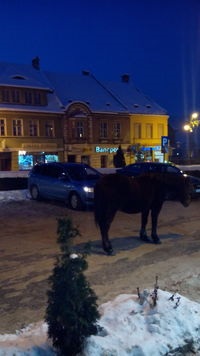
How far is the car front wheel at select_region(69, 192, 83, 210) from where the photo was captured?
1680cm

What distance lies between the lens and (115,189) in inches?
390

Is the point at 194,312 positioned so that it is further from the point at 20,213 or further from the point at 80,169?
the point at 80,169

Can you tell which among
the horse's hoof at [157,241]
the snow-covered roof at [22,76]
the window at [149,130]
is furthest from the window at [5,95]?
the horse's hoof at [157,241]

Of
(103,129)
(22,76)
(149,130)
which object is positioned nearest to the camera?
(22,76)

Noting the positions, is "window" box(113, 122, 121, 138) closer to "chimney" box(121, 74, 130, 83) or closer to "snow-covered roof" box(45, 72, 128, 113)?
"snow-covered roof" box(45, 72, 128, 113)

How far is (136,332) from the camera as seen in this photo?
4.77m

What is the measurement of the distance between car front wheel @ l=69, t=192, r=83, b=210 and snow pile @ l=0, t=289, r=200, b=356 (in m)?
11.2

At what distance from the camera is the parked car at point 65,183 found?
16.8 meters

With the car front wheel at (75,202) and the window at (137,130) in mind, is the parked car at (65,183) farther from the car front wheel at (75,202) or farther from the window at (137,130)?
the window at (137,130)

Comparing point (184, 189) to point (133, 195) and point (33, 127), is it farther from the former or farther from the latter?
point (33, 127)

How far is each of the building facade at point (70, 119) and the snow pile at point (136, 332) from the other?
38960 mm

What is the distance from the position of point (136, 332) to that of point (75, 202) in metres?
12.3

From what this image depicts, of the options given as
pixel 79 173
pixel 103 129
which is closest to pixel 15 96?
pixel 103 129

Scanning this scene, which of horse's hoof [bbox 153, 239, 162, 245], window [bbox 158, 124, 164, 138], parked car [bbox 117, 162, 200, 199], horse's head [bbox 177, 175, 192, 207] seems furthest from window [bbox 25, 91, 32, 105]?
horse's hoof [bbox 153, 239, 162, 245]
